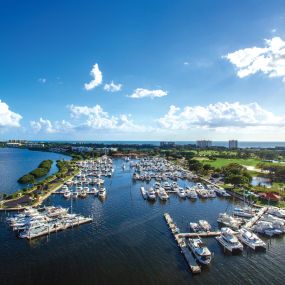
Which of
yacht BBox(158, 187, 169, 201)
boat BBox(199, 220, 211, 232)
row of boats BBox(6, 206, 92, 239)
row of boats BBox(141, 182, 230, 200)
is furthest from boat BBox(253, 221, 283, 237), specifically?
row of boats BBox(6, 206, 92, 239)

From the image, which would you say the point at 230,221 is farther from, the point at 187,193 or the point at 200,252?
the point at 187,193

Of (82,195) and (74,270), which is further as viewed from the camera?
(82,195)

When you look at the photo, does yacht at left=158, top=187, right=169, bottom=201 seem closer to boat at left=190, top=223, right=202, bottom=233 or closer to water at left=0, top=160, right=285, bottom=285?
water at left=0, top=160, right=285, bottom=285

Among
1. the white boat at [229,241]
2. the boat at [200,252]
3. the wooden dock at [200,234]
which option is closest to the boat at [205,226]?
the wooden dock at [200,234]

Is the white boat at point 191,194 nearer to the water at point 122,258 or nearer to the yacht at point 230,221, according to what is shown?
the water at point 122,258

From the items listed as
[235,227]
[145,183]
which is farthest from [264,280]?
[145,183]

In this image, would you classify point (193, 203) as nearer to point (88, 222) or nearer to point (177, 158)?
point (88, 222)

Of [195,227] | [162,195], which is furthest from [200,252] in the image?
[162,195]

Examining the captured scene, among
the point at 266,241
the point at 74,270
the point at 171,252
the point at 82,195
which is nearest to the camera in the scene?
the point at 74,270
